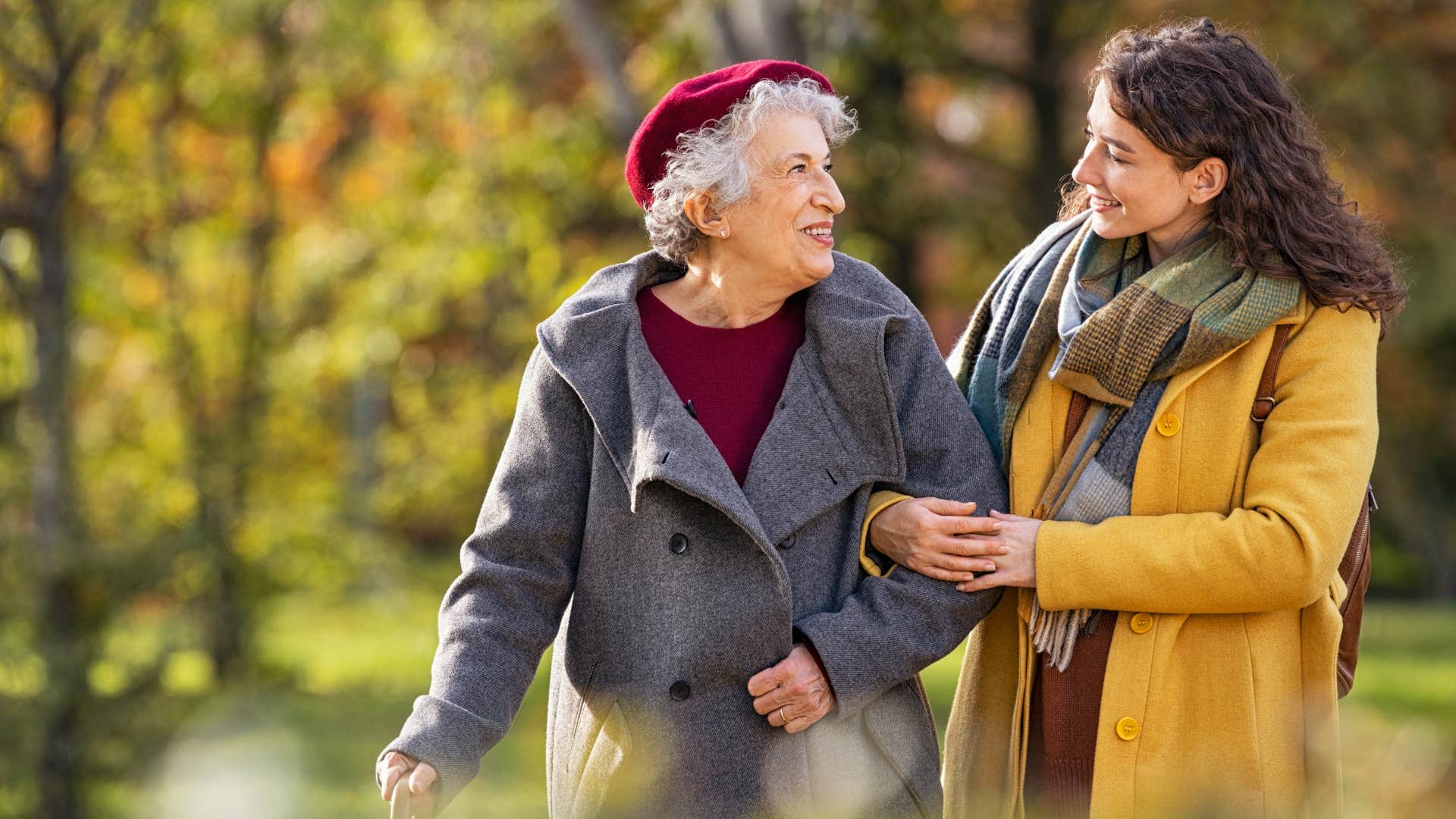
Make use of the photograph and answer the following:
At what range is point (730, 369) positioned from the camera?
2.67m

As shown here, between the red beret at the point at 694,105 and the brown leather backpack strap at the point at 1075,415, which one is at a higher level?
the red beret at the point at 694,105

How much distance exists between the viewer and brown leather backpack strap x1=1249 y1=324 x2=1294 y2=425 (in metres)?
2.45

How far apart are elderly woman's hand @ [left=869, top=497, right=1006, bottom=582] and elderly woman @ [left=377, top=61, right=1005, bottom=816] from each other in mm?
21

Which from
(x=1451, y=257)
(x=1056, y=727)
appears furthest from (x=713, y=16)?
(x=1451, y=257)

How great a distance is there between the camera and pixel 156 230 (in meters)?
9.27

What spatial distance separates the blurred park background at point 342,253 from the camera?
576 centimetres

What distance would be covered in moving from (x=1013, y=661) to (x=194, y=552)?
13.6 ft

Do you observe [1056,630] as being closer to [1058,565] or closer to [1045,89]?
[1058,565]

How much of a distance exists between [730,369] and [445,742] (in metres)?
0.77

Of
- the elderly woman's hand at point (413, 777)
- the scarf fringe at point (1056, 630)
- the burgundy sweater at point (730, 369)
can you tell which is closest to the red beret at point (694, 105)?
the burgundy sweater at point (730, 369)

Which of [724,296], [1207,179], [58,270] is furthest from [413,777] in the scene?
[58,270]

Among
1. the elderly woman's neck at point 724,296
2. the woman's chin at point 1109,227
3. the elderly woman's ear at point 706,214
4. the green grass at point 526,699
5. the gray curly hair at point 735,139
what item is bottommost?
the green grass at point 526,699

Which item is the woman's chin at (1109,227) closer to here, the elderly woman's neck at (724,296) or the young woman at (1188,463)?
the young woman at (1188,463)

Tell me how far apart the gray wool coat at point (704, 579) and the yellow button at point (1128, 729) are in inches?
11.1
